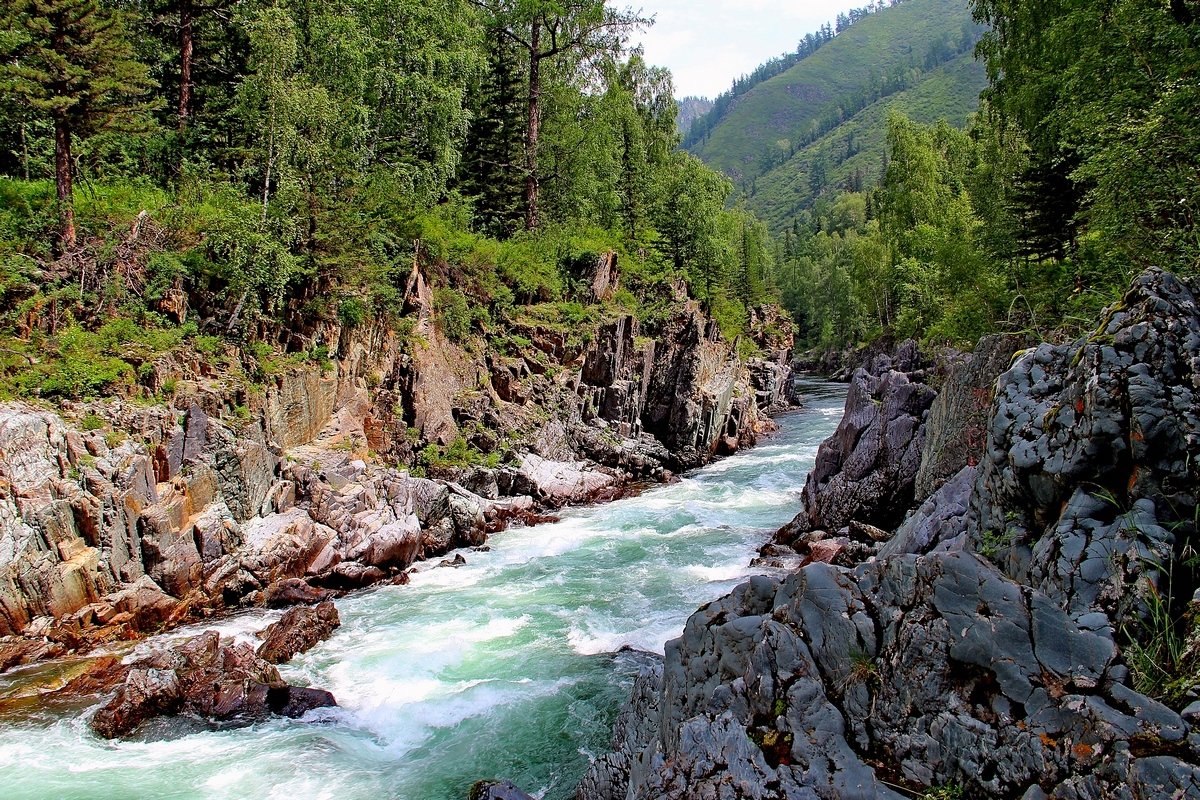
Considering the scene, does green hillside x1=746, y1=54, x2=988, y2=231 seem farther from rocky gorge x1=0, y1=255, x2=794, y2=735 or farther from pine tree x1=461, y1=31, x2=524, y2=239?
rocky gorge x1=0, y1=255, x2=794, y2=735

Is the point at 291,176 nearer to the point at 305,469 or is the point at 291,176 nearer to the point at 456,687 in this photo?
the point at 305,469

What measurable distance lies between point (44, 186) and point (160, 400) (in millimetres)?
8035

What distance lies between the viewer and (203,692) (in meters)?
11.1

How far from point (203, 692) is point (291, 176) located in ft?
53.6

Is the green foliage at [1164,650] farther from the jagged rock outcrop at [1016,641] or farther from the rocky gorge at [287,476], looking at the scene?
the rocky gorge at [287,476]

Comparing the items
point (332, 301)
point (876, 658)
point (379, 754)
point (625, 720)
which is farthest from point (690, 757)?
point (332, 301)

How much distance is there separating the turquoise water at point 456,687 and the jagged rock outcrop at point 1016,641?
4025 mm

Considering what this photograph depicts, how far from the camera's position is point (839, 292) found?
270 ft

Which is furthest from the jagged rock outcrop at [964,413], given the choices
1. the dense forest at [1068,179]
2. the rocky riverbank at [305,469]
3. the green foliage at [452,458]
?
the green foliage at [452,458]

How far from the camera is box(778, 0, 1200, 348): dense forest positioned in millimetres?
9523

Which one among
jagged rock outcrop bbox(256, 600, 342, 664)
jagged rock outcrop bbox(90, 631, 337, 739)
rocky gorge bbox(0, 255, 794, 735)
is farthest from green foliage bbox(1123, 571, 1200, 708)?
jagged rock outcrop bbox(256, 600, 342, 664)

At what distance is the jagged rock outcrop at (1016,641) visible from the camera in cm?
477

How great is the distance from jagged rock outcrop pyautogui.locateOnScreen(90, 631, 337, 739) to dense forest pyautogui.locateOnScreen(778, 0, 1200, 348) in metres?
13.0

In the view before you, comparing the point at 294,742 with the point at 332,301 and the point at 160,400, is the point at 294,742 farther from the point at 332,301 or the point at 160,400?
the point at 332,301
